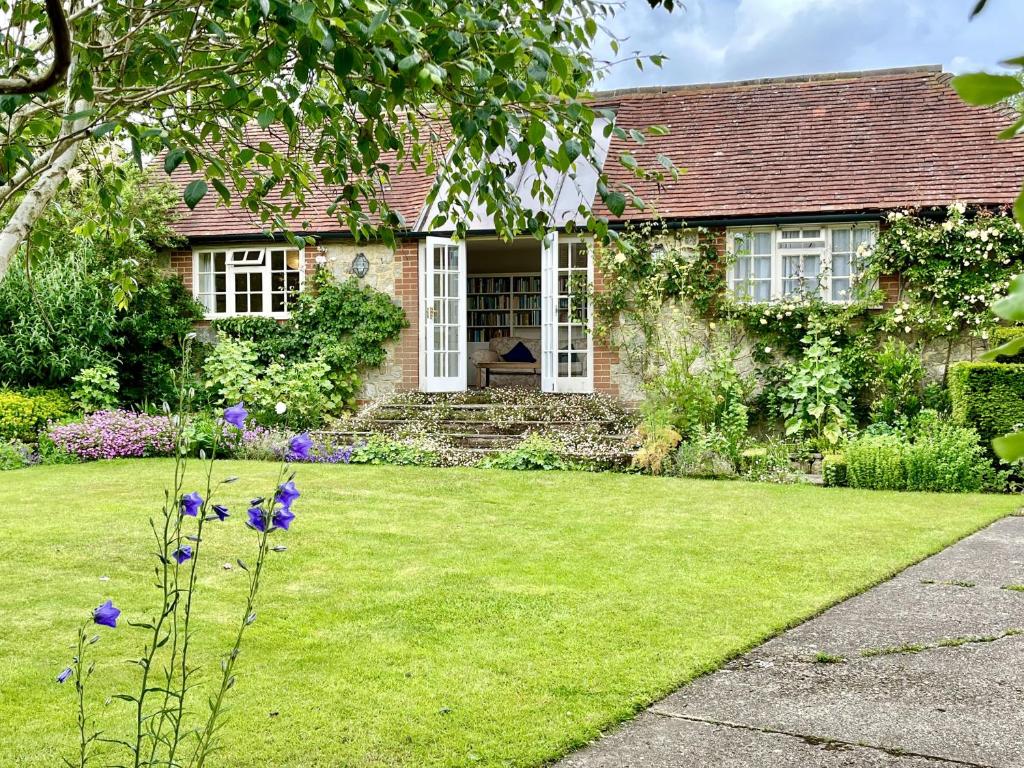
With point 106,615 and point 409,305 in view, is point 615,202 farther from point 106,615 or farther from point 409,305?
point 409,305

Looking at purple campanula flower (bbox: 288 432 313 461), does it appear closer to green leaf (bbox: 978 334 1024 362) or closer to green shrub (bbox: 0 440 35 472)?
green leaf (bbox: 978 334 1024 362)

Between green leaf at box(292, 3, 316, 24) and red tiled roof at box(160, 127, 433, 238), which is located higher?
red tiled roof at box(160, 127, 433, 238)

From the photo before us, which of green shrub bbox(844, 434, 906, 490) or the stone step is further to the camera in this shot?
Answer: the stone step

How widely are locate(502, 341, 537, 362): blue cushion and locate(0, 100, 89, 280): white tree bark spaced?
1537 centimetres

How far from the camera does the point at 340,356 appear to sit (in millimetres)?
14602

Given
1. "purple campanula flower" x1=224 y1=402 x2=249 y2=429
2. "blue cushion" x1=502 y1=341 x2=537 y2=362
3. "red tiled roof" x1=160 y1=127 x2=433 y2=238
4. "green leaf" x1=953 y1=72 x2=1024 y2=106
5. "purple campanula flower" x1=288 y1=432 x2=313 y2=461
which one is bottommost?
"purple campanula flower" x1=288 y1=432 x2=313 y2=461

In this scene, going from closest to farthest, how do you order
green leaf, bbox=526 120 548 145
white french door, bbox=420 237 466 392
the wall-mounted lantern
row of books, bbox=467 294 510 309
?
green leaf, bbox=526 120 548 145 < white french door, bbox=420 237 466 392 < the wall-mounted lantern < row of books, bbox=467 294 510 309

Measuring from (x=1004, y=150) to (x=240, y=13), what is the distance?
533 inches

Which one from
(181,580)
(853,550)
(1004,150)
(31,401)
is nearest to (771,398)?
(1004,150)

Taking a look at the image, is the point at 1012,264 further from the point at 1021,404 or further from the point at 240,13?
the point at 240,13

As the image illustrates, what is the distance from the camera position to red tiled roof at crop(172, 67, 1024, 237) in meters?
13.6

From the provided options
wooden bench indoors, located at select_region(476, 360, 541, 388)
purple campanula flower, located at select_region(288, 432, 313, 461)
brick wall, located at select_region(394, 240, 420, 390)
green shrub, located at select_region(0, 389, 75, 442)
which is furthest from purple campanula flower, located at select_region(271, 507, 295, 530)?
wooden bench indoors, located at select_region(476, 360, 541, 388)

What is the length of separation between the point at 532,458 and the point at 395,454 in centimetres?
179

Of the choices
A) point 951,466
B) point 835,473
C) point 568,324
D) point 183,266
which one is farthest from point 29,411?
point 951,466
